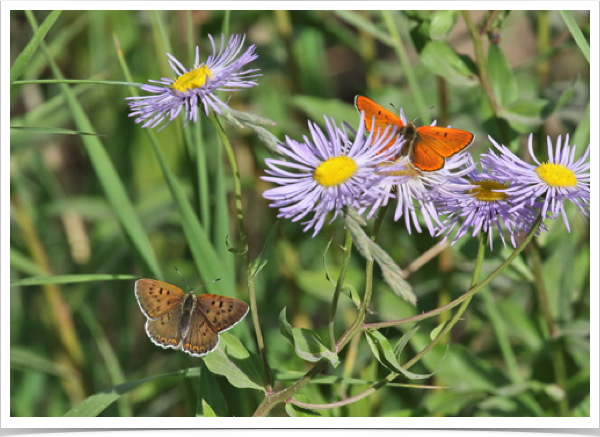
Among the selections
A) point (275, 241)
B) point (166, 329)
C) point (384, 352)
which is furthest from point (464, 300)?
point (275, 241)

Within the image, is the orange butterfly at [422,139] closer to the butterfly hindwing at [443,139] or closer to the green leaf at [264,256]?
the butterfly hindwing at [443,139]

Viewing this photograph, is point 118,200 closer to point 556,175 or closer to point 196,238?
point 196,238

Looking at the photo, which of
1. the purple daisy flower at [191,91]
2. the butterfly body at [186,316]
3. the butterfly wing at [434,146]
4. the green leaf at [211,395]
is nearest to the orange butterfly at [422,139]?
the butterfly wing at [434,146]

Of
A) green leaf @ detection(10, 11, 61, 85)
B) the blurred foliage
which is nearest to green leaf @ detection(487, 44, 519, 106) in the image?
the blurred foliage

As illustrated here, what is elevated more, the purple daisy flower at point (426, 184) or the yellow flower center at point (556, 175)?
the purple daisy flower at point (426, 184)

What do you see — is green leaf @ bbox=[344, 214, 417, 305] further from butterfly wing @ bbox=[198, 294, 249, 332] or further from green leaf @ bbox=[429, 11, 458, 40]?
green leaf @ bbox=[429, 11, 458, 40]

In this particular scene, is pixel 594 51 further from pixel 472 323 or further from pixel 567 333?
pixel 472 323

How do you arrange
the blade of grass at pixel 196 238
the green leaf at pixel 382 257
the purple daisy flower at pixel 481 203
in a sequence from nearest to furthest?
the green leaf at pixel 382 257, the purple daisy flower at pixel 481 203, the blade of grass at pixel 196 238

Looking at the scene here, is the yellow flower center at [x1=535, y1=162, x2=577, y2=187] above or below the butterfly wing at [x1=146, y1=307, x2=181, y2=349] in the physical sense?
above
